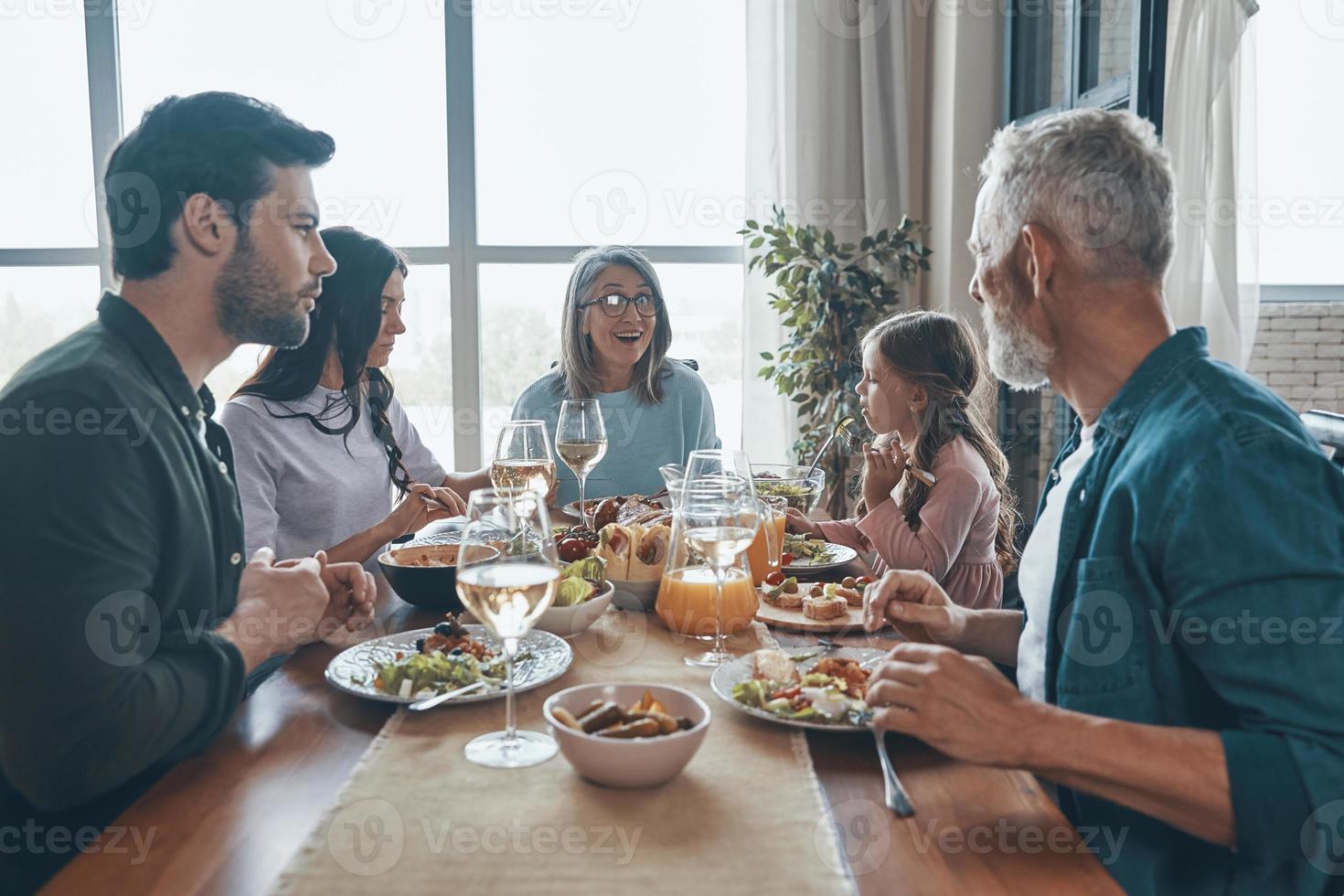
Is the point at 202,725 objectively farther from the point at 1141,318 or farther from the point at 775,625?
the point at 1141,318

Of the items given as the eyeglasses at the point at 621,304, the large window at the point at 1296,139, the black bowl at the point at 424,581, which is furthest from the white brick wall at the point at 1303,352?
the black bowl at the point at 424,581

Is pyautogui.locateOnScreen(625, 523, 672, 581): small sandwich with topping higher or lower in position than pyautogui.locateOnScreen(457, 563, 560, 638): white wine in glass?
lower

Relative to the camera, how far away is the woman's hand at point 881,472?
2.24 m

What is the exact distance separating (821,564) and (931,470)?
608 mm

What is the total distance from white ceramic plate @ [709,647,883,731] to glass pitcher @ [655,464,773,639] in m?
0.10

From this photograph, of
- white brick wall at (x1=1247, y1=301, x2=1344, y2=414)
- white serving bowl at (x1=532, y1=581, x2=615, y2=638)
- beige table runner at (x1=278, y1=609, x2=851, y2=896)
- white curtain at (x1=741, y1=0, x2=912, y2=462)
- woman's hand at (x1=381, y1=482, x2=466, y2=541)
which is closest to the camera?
beige table runner at (x1=278, y1=609, x2=851, y2=896)

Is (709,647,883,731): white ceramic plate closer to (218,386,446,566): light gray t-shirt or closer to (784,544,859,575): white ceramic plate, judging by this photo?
(784,544,859,575): white ceramic plate

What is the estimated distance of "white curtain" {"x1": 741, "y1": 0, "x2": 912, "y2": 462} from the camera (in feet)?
13.4

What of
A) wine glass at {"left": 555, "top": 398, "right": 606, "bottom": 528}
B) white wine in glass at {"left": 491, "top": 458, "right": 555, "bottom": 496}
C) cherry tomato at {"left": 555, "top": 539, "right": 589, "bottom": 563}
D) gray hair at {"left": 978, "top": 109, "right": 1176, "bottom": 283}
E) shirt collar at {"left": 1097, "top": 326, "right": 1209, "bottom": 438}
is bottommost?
cherry tomato at {"left": 555, "top": 539, "right": 589, "bottom": 563}

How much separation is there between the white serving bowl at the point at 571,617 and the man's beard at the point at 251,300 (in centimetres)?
58

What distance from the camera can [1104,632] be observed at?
1.08 m

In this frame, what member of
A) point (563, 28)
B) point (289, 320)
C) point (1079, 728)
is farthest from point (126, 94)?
point (1079, 728)

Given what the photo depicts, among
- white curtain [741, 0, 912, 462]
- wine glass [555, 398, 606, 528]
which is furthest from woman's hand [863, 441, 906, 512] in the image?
white curtain [741, 0, 912, 462]

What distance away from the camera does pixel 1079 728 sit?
949 millimetres
